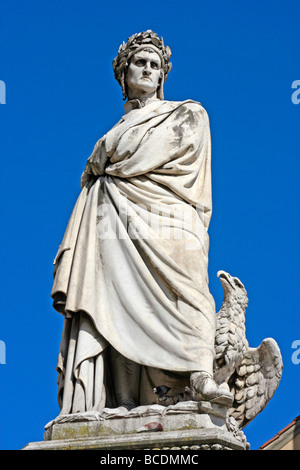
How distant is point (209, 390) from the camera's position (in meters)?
11.4

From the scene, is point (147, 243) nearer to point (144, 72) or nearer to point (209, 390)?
point (209, 390)

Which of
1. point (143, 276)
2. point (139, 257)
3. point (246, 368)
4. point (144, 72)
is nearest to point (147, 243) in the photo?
point (139, 257)

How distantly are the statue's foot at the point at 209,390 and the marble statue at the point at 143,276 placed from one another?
0.04 feet

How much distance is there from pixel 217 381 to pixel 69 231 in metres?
2.54

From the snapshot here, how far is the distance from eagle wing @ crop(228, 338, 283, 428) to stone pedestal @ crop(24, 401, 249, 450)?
1.06 meters

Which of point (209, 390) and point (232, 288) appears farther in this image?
point (232, 288)

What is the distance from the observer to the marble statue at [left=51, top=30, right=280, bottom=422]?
1195 centimetres

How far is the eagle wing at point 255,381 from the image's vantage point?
12898 millimetres

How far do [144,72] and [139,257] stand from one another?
106 inches

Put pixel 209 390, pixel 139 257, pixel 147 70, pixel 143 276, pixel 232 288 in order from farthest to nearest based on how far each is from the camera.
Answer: pixel 147 70, pixel 232 288, pixel 139 257, pixel 143 276, pixel 209 390

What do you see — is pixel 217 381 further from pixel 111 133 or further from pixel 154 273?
pixel 111 133

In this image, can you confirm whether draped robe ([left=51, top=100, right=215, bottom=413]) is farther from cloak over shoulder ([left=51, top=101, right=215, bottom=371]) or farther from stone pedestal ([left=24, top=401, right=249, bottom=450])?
stone pedestal ([left=24, top=401, right=249, bottom=450])
